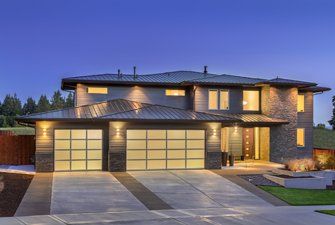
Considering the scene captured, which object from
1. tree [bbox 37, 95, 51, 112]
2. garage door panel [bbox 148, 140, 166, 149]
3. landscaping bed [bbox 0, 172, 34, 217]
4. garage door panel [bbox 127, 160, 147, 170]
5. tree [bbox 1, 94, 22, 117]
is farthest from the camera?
tree [bbox 37, 95, 51, 112]

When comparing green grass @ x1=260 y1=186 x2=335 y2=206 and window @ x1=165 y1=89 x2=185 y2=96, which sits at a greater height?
window @ x1=165 y1=89 x2=185 y2=96

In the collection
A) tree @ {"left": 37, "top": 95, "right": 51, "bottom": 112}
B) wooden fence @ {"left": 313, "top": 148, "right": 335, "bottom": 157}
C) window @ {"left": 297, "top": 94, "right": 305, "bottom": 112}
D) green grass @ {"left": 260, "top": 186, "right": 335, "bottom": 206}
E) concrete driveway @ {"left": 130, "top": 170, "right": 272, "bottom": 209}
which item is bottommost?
green grass @ {"left": 260, "top": 186, "right": 335, "bottom": 206}

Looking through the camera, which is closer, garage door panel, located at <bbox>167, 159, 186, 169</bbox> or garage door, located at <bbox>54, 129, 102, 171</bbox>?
garage door, located at <bbox>54, 129, 102, 171</bbox>

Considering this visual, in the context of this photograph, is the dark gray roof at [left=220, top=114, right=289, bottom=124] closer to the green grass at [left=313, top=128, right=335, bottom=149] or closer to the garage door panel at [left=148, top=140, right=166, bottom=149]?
the garage door panel at [left=148, top=140, right=166, bottom=149]

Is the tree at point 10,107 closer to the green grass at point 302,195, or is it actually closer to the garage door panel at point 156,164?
the garage door panel at point 156,164

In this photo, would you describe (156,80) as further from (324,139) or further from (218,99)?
(324,139)

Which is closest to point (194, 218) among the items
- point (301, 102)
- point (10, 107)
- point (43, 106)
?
point (301, 102)

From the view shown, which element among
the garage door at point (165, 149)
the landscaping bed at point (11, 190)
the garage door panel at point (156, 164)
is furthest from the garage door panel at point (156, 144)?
the landscaping bed at point (11, 190)

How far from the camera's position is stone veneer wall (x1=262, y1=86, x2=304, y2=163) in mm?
32656

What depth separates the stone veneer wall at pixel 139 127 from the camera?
A: 2647 centimetres

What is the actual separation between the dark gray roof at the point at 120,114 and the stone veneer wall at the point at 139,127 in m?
0.60

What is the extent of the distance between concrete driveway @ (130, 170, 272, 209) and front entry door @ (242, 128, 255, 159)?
8.59 m

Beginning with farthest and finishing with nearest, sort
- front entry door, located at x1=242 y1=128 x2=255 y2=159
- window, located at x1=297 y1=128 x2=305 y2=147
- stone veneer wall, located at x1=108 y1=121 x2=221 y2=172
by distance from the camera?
window, located at x1=297 y1=128 x2=305 y2=147
front entry door, located at x1=242 y1=128 x2=255 y2=159
stone veneer wall, located at x1=108 y1=121 x2=221 y2=172

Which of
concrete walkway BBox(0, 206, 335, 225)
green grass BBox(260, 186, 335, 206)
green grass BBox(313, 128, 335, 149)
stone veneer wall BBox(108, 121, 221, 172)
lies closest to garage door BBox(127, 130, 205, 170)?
stone veneer wall BBox(108, 121, 221, 172)
